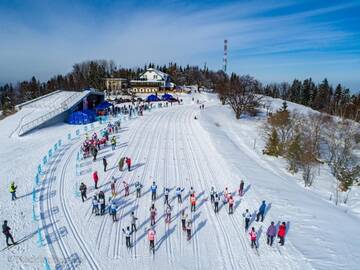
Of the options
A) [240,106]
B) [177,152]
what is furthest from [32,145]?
[240,106]

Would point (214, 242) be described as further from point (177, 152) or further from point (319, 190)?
point (319, 190)

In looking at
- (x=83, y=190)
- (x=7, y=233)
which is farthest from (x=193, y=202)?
(x=7, y=233)

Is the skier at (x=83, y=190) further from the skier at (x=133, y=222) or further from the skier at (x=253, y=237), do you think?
the skier at (x=253, y=237)

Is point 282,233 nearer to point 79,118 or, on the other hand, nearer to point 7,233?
point 7,233

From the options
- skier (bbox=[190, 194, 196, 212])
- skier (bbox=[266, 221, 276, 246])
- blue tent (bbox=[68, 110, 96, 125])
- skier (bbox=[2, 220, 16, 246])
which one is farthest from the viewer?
blue tent (bbox=[68, 110, 96, 125])

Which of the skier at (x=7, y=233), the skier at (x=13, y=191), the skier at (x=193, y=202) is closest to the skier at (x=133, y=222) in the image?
the skier at (x=193, y=202)

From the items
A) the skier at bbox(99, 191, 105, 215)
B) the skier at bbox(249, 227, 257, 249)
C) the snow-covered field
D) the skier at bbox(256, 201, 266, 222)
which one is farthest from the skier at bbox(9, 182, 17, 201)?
the skier at bbox(256, 201, 266, 222)

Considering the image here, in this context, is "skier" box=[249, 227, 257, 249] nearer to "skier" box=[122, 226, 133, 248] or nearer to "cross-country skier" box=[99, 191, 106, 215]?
"skier" box=[122, 226, 133, 248]
